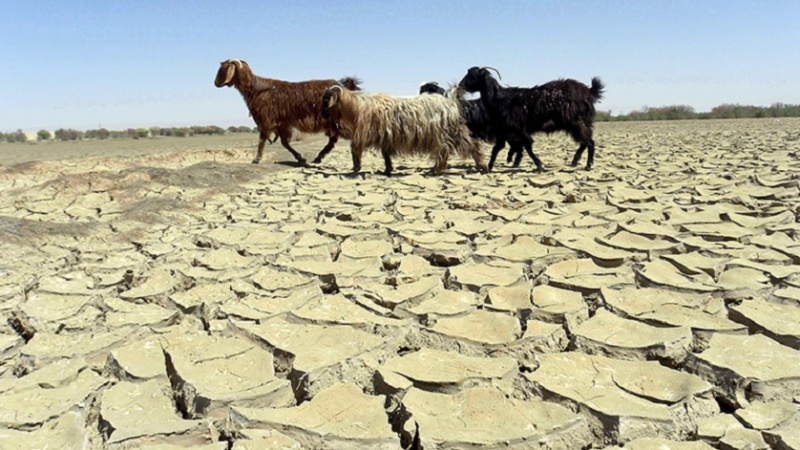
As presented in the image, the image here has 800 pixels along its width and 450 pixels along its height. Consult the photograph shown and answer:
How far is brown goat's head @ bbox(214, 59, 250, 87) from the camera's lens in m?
7.51

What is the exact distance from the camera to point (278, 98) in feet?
25.2

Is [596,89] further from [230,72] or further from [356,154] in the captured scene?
[230,72]

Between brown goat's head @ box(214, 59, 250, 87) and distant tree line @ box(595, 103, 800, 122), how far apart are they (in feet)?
68.6

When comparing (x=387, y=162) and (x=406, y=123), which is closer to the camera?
(x=406, y=123)

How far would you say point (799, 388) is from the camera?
63.4 inches

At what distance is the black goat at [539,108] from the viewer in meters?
6.58

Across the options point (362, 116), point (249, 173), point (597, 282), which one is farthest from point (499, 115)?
point (597, 282)

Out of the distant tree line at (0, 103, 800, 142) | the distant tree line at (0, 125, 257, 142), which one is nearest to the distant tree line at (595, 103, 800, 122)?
the distant tree line at (0, 103, 800, 142)

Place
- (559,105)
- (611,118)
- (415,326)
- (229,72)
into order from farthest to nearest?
(611,118) < (229,72) < (559,105) < (415,326)

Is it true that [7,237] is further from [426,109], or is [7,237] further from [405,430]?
[426,109]

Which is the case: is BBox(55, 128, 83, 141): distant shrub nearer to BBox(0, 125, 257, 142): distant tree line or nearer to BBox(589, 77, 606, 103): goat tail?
BBox(0, 125, 257, 142): distant tree line

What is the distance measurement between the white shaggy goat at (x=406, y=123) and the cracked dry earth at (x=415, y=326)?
6.80 feet

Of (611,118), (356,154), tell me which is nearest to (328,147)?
(356,154)

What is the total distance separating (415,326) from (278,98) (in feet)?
20.2
